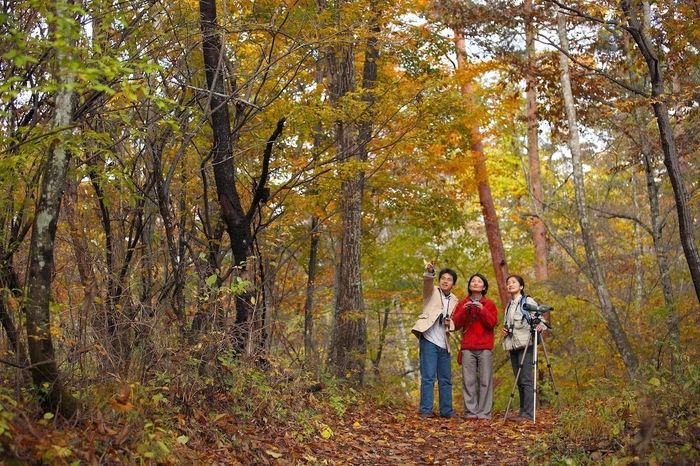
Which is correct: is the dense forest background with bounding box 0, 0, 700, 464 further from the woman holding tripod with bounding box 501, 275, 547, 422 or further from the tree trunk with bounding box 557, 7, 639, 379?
the woman holding tripod with bounding box 501, 275, 547, 422

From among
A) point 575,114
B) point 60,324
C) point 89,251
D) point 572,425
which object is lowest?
point 572,425

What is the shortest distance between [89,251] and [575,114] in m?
8.34

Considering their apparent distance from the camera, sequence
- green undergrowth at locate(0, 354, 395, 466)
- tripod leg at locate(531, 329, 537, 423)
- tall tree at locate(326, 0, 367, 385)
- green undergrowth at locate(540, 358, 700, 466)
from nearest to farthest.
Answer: green undergrowth at locate(0, 354, 395, 466) → green undergrowth at locate(540, 358, 700, 466) → tripod leg at locate(531, 329, 537, 423) → tall tree at locate(326, 0, 367, 385)

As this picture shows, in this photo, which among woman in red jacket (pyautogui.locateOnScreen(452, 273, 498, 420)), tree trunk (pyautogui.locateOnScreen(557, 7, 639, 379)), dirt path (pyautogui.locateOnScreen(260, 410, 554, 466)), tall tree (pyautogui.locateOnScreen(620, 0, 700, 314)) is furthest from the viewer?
tree trunk (pyautogui.locateOnScreen(557, 7, 639, 379))

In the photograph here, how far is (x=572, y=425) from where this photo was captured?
5965 millimetres

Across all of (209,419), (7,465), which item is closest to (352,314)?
(209,419)

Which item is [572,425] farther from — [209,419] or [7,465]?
[7,465]

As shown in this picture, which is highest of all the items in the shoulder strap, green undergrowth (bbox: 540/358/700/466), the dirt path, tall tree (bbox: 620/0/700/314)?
tall tree (bbox: 620/0/700/314)

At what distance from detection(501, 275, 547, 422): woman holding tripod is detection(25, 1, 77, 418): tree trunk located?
19.0 feet

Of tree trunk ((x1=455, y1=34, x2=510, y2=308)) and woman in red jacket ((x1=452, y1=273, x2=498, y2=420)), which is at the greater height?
tree trunk ((x1=455, y1=34, x2=510, y2=308))

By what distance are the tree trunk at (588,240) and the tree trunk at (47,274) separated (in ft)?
26.1

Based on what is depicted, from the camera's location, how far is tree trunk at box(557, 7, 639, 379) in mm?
10758

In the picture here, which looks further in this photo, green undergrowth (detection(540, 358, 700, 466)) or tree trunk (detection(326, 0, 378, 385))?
tree trunk (detection(326, 0, 378, 385))

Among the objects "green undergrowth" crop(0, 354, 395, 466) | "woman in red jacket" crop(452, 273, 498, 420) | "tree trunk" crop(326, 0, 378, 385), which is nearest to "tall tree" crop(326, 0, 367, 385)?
"tree trunk" crop(326, 0, 378, 385)
